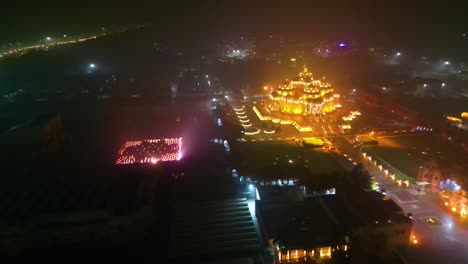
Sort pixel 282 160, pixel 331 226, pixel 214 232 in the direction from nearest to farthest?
pixel 214 232 → pixel 331 226 → pixel 282 160

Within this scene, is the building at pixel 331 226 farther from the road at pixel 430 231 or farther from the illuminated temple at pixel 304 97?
the illuminated temple at pixel 304 97

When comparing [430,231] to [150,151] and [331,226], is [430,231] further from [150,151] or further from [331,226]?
[150,151]

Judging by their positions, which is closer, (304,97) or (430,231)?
(430,231)

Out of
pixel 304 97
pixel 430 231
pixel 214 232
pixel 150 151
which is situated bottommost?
pixel 430 231

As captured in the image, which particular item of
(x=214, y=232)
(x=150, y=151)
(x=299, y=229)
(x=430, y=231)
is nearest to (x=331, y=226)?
(x=299, y=229)

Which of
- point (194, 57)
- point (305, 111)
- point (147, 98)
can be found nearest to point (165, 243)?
point (305, 111)

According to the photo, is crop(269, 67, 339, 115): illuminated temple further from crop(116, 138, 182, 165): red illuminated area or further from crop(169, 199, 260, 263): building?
crop(169, 199, 260, 263): building

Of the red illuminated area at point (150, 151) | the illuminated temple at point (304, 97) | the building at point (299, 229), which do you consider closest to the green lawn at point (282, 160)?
the building at point (299, 229)

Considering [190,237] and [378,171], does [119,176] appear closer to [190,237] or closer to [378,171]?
[190,237]
